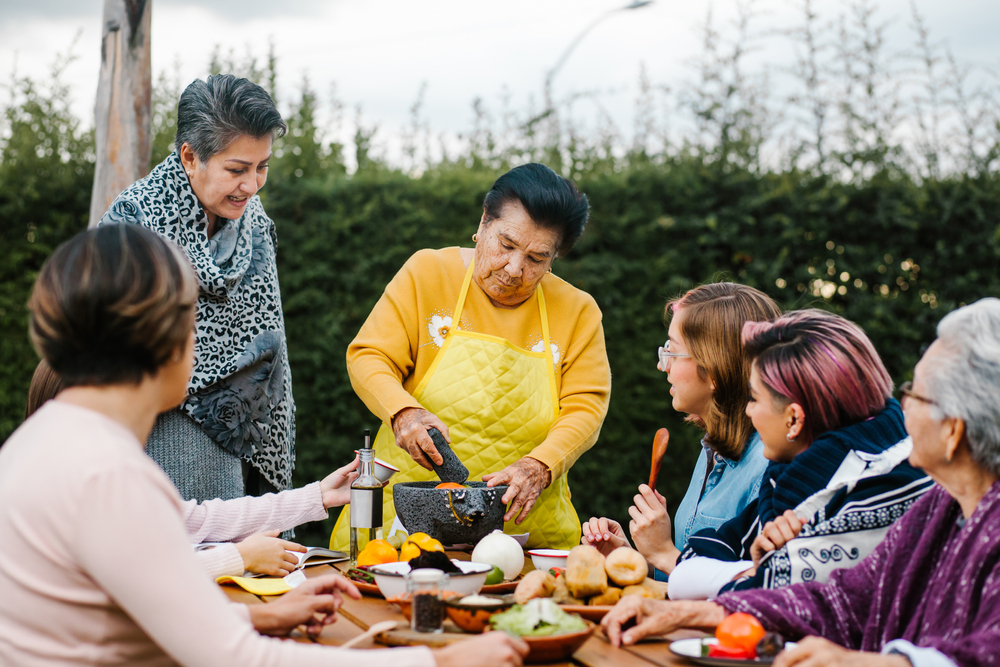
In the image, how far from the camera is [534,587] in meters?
1.79

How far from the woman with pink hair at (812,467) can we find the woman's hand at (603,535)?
30 centimetres

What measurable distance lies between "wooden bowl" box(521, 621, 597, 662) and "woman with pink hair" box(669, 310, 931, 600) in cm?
54

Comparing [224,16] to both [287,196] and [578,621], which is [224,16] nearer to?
[287,196]

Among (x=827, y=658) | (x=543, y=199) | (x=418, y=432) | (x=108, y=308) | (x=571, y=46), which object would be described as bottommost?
(x=827, y=658)

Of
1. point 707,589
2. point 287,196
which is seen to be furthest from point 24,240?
point 707,589

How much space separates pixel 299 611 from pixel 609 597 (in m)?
0.69

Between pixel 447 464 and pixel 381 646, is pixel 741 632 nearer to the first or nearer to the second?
pixel 381 646

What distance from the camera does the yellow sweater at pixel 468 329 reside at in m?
2.80

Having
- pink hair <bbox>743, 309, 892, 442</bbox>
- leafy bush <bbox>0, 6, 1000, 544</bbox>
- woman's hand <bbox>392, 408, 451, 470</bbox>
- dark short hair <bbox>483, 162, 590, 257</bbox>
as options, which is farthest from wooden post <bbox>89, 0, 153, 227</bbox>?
pink hair <bbox>743, 309, 892, 442</bbox>

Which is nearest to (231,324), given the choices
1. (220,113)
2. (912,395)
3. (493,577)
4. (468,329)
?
(220,113)

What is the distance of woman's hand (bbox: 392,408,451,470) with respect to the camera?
246cm

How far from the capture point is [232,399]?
276cm

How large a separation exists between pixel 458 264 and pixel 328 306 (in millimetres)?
2119

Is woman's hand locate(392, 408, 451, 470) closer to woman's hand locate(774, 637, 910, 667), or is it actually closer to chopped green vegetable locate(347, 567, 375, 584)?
chopped green vegetable locate(347, 567, 375, 584)
